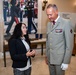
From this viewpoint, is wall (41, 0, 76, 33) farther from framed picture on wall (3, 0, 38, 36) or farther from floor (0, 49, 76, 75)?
floor (0, 49, 76, 75)

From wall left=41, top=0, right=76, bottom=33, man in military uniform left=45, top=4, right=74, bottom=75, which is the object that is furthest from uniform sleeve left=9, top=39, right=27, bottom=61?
wall left=41, top=0, right=76, bottom=33

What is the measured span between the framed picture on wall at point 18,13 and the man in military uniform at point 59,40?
2.88 meters

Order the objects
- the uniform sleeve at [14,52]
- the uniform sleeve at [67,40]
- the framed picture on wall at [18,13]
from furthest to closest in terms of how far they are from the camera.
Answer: the framed picture on wall at [18,13]
the uniform sleeve at [14,52]
the uniform sleeve at [67,40]

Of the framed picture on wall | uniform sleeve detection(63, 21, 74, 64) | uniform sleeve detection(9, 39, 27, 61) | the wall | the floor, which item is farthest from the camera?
the wall

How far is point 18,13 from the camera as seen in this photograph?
4.76 metres

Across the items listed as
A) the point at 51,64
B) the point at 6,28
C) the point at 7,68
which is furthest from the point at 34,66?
the point at 51,64

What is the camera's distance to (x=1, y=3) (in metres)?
4.54

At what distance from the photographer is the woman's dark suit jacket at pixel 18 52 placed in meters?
1.99

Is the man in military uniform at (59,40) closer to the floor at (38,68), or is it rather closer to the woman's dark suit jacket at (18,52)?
the woman's dark suit jacket at (18,52)

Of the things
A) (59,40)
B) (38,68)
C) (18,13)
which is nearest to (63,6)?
(18,13)

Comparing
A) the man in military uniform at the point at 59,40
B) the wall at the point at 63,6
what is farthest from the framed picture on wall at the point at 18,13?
the man in military uniform at the point at 59,40

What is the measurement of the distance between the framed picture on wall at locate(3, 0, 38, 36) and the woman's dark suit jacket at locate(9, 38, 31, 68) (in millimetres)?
2736

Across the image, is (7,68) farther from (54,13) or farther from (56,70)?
(54,13)

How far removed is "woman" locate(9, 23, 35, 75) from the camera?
200cm
